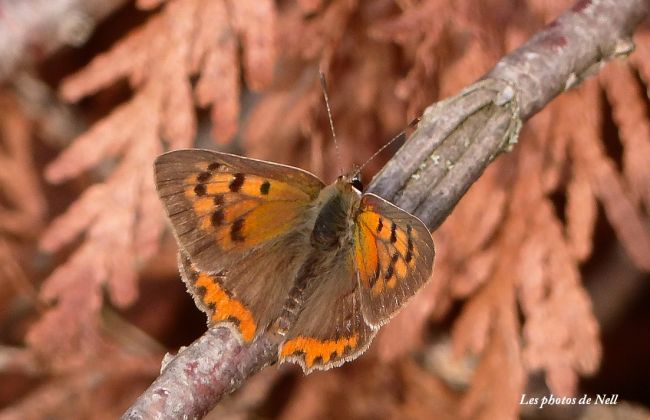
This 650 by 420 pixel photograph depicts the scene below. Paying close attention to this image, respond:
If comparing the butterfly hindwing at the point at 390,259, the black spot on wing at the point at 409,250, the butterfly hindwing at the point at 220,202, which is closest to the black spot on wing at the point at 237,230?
the butterfly hindwing at the point at 220,202

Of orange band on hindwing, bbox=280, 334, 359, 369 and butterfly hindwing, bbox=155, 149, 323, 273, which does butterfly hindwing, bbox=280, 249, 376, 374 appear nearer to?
orange band on hindwing, bbox=280, 334, 359, 369

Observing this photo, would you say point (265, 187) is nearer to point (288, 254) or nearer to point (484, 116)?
point (288, 254)

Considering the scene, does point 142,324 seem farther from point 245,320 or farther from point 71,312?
point 245,320

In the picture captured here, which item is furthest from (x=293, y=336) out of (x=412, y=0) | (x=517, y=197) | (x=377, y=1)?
(x=377, y=1)

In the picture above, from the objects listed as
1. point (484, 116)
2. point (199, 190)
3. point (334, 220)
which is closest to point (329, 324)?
point (334, 220)

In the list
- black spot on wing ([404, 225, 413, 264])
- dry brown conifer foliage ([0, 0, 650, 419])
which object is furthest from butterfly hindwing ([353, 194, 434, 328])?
dry brown conifer foliage ([0, 0, 650, 419])

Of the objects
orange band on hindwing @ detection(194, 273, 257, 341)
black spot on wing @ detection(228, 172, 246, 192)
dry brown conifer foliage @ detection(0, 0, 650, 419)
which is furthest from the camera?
dry brown conifer foliage @ detection(0, 0, 650, 419)
